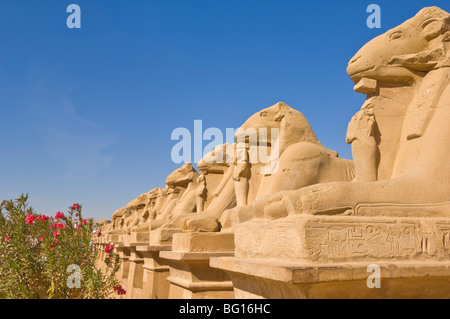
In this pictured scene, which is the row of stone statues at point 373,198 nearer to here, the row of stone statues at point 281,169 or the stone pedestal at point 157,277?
the row of stone statues at point 281,169

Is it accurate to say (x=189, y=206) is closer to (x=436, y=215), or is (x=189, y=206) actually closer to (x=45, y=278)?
(x=45, y=278)

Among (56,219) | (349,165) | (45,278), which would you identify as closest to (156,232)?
(56,219)

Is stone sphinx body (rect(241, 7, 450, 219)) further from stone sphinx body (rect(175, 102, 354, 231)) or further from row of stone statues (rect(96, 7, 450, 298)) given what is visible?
stone sphinx body (rect(175, 102, 354, 231))

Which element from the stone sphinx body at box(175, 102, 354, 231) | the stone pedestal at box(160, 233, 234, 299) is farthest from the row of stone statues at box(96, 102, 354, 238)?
the stone pedestal at box(160, 233, 234, 299)

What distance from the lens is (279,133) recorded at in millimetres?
5410

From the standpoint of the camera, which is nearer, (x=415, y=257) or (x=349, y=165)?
(x=415, y=257)

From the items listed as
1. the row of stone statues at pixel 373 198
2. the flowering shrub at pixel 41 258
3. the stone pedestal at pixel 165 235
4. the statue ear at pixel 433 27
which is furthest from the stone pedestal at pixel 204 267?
the statue ear at pixel 433 27

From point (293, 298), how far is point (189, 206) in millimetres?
6692

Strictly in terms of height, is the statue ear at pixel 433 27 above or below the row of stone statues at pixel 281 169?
above

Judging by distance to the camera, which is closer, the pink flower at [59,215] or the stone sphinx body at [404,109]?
the stone sphinx body at [404,109]

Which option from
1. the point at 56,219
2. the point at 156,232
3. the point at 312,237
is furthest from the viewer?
the point at 156,232

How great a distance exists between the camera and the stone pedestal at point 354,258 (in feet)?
7.59

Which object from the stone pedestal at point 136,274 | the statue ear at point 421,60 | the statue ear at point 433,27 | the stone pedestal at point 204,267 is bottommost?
the stone pedestal at point 136,274
